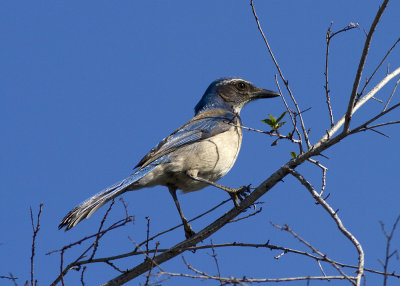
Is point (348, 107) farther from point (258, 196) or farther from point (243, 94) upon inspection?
point (243, 94)

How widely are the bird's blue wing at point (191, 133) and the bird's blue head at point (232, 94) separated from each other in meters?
0.74

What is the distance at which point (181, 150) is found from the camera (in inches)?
320

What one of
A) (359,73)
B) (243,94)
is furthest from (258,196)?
(243,94)

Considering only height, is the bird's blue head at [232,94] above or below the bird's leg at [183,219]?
above

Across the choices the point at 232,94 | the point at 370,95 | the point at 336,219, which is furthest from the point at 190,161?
the point at 336,219

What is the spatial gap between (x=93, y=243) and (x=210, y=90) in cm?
482

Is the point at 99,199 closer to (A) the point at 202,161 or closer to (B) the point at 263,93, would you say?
(A) the point at 202,161

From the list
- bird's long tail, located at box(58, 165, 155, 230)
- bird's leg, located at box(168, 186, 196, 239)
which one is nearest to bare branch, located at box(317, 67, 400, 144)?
bird's leg, located at box(168, 186, 196, 239)

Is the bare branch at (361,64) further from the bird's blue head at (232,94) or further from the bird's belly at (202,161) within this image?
the bird's blue head at (232,94)

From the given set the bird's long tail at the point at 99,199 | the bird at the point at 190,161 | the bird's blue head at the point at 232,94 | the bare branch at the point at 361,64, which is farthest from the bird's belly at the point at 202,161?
the bare branch at the point at 361,64

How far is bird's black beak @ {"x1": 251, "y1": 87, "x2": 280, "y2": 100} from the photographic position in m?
9.82

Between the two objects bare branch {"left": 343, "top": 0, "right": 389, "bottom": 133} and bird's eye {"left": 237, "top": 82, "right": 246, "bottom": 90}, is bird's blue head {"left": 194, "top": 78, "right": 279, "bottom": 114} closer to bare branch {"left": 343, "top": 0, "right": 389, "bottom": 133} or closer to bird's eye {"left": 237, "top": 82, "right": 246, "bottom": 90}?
bird's eye {"left": 237, "top": 82, "right": 246, "bottom": 90}

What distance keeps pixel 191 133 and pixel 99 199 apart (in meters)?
1.85

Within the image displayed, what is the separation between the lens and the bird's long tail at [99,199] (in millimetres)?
6812
